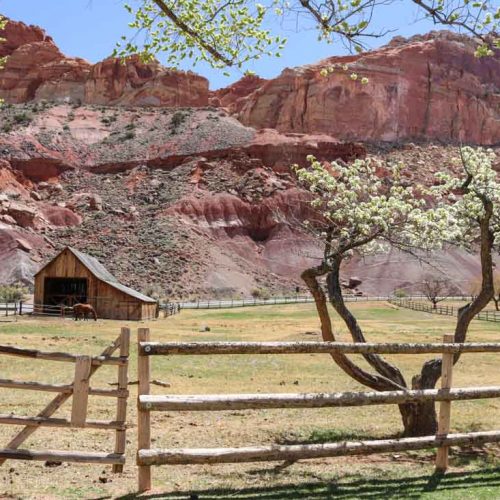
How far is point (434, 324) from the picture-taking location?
46656 millimetres

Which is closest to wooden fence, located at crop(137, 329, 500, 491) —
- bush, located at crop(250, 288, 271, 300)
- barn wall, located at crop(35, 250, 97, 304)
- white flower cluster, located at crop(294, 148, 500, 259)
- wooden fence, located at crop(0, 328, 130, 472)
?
wooden fence, located at crop(0, 328, 130, 472)

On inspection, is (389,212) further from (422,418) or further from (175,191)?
(175,191)

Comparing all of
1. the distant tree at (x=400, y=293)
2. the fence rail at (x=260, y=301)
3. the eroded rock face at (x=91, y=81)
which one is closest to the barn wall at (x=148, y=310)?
the fence rail at (x=260, y=301)

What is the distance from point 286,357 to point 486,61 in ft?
494

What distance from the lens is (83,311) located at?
144 feet

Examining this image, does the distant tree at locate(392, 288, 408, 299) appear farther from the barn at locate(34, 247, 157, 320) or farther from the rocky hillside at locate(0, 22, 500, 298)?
the barn at locate(34, 247, 157, 320)

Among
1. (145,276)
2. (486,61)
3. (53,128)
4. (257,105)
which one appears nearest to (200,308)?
(145,276)

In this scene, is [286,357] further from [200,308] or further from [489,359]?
[200,308]

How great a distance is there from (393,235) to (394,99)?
130872 mm

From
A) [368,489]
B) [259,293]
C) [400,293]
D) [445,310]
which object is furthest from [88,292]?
[400,293]

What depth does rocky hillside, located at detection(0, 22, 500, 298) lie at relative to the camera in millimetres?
Answer: 82125

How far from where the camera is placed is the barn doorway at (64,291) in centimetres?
4922

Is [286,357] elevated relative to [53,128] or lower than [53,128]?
lower

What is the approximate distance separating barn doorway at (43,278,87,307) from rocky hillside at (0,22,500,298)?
23.0 metres
